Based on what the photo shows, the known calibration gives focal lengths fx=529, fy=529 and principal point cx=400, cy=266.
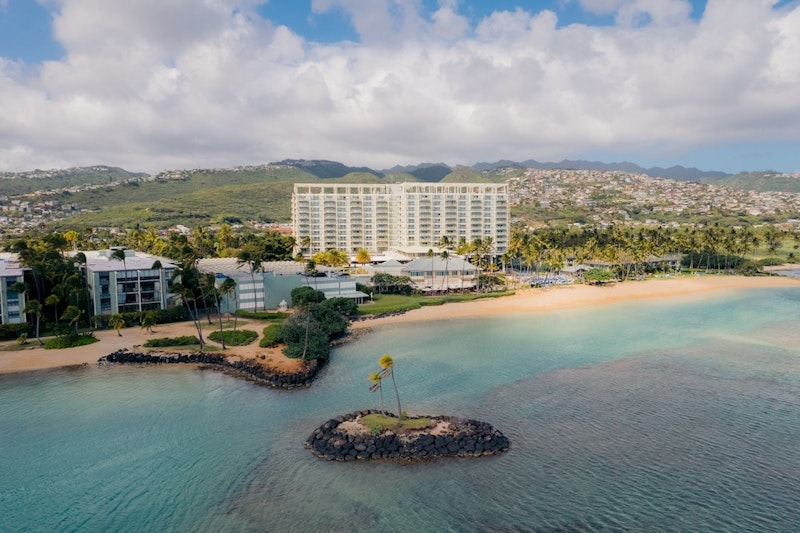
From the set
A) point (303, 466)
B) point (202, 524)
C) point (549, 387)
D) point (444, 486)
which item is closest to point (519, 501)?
point (444, 486)

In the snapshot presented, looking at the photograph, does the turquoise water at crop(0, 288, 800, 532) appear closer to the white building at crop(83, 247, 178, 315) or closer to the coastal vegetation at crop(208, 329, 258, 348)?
the coastal vegetation at crop(208, 329, 258, 348)

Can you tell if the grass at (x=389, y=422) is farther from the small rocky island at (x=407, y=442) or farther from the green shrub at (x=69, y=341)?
the green shrub at (x=69, y=341)

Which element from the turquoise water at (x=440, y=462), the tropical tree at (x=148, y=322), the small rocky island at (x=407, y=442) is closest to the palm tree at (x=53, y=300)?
the tropical tree at (x=148, y=322)

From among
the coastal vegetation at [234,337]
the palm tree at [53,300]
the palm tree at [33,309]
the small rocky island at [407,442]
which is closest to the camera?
the small rocky island at [407,442]

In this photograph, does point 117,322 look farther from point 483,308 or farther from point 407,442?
point 483,308

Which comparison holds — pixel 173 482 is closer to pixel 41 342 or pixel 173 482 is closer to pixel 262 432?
pixel 262 432

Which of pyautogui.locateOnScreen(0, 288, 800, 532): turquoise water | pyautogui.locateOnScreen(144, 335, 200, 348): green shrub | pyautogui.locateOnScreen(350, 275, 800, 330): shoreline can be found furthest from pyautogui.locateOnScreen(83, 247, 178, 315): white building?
pyautogui.locateOnScreen(350, 275, 800, 330): shoreline
